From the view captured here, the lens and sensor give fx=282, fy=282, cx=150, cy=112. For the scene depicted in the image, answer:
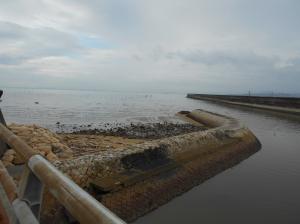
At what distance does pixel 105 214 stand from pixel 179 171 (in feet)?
21.8

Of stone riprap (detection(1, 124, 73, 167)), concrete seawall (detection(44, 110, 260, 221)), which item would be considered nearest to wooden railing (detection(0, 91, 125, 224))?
concrete seawall (detection(44, 110, 260, 221))

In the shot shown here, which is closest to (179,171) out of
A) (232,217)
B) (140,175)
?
(140,175)

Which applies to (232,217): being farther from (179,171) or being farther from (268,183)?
(268,183)

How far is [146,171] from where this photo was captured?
269 inches

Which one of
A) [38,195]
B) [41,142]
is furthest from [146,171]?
[38,195]

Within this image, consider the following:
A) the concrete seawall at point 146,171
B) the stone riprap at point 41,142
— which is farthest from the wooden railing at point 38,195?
the stone riprap at point 41,142

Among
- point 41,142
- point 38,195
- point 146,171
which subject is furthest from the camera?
point 41,142

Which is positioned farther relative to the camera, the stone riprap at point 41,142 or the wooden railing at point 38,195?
the stone riprap at point 41,142

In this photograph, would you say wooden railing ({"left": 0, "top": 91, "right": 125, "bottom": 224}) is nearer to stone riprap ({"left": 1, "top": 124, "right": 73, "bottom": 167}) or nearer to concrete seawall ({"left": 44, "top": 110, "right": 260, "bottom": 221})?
concrete seawall ({"left": 44, "top": 110, "right": 260, "bottom": 221})

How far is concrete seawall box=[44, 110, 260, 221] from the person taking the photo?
5684mm

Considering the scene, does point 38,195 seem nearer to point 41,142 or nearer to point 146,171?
point 146,171

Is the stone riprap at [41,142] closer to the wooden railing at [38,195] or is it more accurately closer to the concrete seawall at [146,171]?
the concrete seawall at [146,171]

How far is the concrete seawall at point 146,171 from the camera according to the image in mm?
5684

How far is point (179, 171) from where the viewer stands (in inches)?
305
